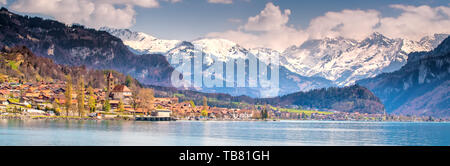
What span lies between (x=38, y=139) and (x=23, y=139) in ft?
8.43
